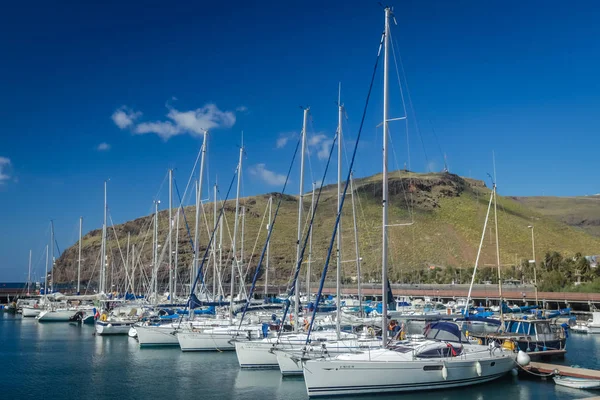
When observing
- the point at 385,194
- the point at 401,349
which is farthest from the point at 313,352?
the point at 385,194

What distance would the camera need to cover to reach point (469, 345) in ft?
94.9

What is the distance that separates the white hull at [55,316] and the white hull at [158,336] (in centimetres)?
3451

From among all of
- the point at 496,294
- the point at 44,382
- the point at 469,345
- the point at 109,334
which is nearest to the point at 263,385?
the point at 469,345

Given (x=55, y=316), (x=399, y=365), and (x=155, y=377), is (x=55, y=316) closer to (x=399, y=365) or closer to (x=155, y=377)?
(x=155, y=377)

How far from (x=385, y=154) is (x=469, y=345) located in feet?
37.3

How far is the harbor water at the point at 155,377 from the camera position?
27.3m

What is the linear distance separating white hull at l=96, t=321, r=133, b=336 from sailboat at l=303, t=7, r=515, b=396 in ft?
113

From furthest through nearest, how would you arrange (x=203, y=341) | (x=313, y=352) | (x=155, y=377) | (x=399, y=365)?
(x=203, y=341) → (x=155, y=377) → (x=313, y=352) → (x=399, y=365)

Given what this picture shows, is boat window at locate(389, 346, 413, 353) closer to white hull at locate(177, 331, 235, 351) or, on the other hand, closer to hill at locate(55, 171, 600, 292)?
white hull at locate(177, 331, 235, 351)

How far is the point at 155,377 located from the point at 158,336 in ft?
36.4

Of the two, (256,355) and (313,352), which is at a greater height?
(313,352)

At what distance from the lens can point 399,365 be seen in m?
25.0

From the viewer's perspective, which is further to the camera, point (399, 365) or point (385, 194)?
point (385, 194)

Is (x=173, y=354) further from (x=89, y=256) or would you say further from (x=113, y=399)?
(x=89, y=256)
